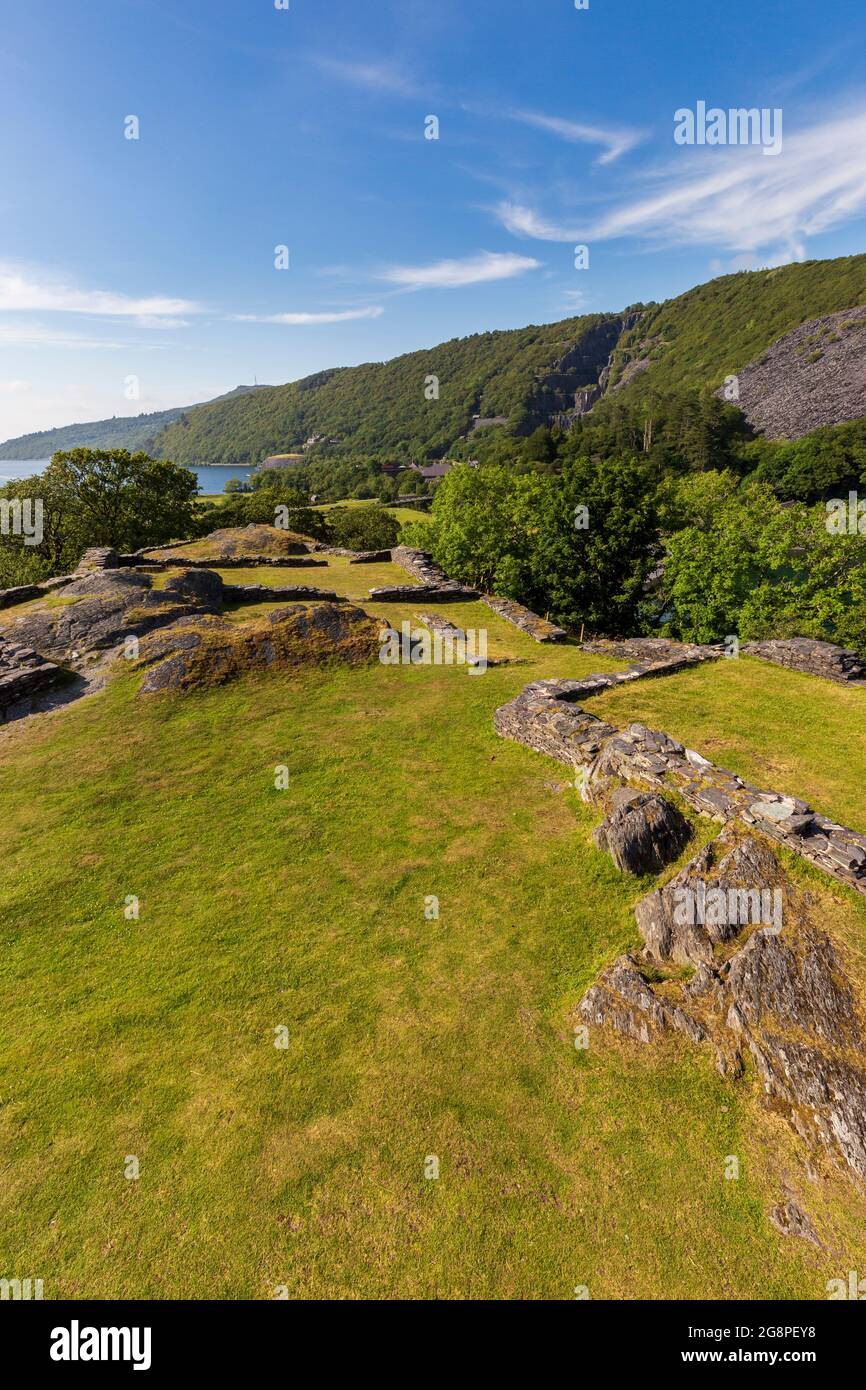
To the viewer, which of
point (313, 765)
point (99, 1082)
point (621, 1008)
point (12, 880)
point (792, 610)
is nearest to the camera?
point (99, 1082)

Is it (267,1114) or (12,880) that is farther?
(12,880)

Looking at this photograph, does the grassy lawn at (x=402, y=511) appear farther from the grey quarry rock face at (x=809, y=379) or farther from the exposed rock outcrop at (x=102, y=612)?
the grey quarry rock face at (x=809, y=379)

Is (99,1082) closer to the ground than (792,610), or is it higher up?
closer to the ground

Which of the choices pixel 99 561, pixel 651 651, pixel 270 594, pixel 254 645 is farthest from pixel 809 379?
pixel 254 645

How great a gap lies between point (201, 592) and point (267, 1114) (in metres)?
24.5

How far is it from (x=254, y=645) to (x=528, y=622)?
14144 mm

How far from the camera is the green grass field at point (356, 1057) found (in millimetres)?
6355

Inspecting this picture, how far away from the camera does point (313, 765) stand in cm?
1591

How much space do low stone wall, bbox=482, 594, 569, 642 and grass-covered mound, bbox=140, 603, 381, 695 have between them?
8.55m

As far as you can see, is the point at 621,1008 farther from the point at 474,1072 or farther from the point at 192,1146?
the point at 192,1146

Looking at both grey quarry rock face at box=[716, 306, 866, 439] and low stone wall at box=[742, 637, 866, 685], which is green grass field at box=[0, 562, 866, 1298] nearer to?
low stone wall at box=[742, 637, 866, 685]
